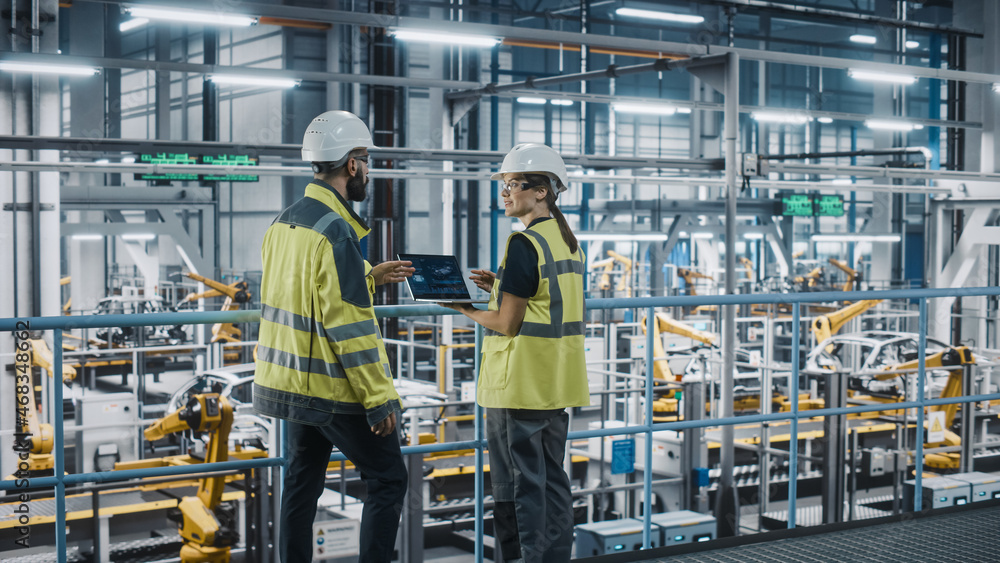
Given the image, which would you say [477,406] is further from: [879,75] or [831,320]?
[879,75]

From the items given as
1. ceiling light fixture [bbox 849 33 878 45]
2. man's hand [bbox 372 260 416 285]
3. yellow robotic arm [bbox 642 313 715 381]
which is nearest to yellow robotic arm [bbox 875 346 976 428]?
yellow robotic arm [bbox 642 313 715 381]

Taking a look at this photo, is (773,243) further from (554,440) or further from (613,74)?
(554,440)

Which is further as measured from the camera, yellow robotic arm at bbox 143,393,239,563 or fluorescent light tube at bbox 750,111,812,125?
fluorescent light tube at bbox 750,111,812,125

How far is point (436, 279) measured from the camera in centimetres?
279

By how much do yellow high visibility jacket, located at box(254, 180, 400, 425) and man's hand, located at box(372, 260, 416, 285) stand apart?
0.41 ft

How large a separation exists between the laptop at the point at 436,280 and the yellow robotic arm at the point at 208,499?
3.90m

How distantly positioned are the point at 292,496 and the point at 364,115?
19595 mm

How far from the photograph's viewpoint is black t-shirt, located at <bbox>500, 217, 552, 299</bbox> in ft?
9.01

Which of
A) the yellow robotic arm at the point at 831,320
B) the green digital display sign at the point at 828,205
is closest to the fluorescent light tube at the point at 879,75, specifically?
the yellow robotic arm at the point at 831,320

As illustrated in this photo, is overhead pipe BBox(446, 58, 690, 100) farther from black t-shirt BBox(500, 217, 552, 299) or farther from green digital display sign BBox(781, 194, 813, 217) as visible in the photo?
green digital display sign BBox(781, 194, 813, 217)

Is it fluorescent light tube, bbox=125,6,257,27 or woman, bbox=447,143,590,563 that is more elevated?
fluorescent light tube, bbox=125,6,257,27

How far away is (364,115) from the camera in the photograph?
21.5 meters

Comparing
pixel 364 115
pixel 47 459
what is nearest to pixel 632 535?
pixel 47 459

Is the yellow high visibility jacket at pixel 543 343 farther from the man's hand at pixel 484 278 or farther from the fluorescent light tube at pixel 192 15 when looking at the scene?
the fluorescent light tube at pixel 192 15
